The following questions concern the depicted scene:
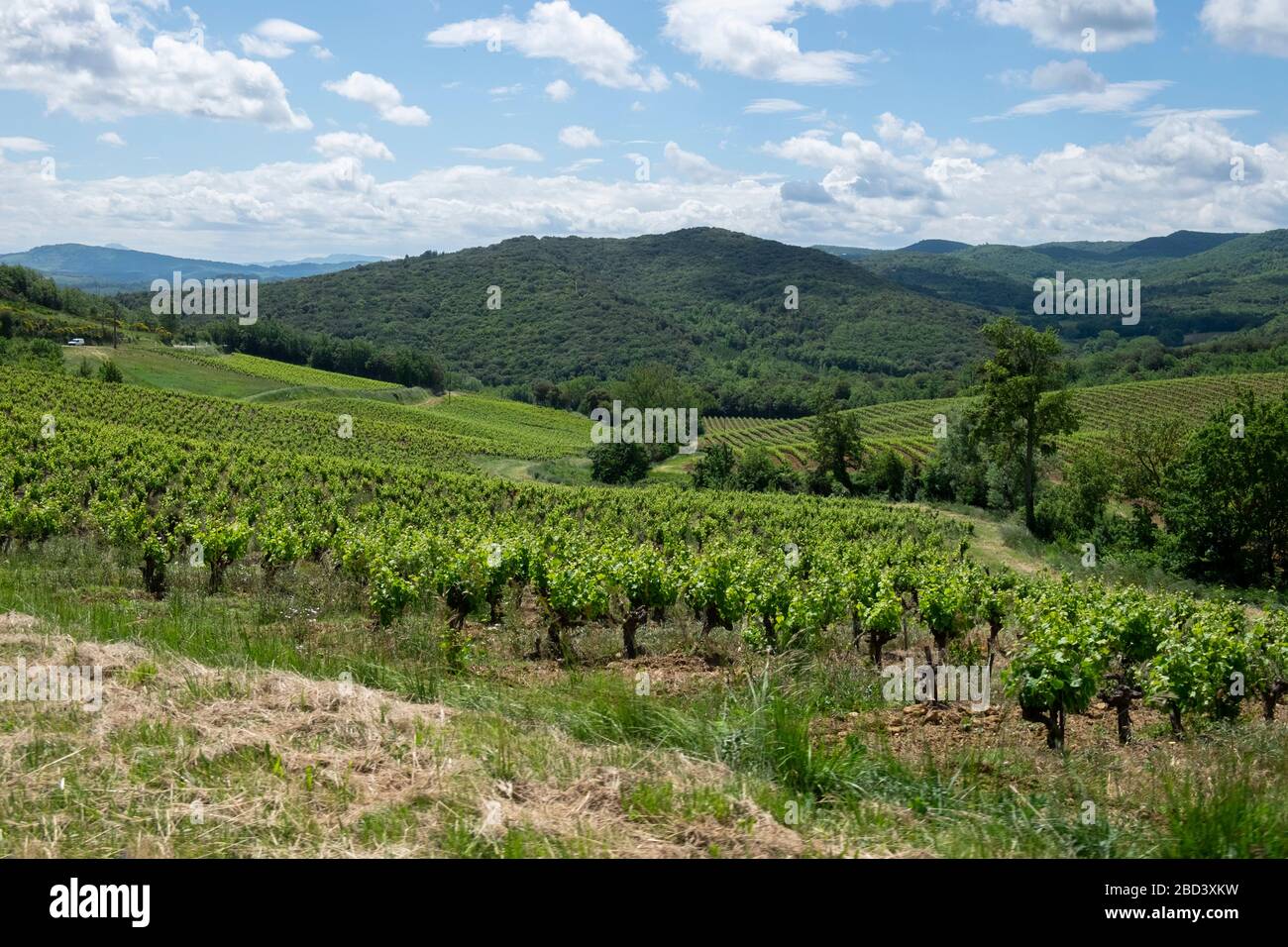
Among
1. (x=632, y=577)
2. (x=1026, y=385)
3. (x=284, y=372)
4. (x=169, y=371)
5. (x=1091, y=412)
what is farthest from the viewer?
(x=284, y=372)

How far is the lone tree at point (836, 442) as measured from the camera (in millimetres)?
65000

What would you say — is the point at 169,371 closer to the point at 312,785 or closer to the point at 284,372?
the point at 284,372

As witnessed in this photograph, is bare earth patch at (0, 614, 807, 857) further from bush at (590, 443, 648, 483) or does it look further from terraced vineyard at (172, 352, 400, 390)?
terraced vineyard at (172, 352, 400, 390)

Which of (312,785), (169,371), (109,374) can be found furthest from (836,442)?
(169,371)

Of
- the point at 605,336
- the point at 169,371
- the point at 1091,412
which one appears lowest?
the point at 1091,412

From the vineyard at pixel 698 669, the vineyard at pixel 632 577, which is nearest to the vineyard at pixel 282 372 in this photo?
the vineyard at pixel 632 577

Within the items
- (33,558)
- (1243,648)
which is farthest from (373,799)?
(33,558)

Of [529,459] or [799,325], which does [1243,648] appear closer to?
[529,459]

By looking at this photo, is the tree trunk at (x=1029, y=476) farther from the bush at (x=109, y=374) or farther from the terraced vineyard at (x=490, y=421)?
the bush at (x=109, y=374)

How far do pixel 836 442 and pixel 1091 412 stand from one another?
3876cm

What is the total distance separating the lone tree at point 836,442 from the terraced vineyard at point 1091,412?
11.9m

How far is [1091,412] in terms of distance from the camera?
87.6m

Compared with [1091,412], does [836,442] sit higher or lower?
lower

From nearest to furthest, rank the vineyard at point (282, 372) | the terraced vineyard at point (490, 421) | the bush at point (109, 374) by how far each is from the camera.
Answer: the bush at point (109, 374) → the terraced vineyard at point (490, 421) → the vineyard at point (282, 372)
